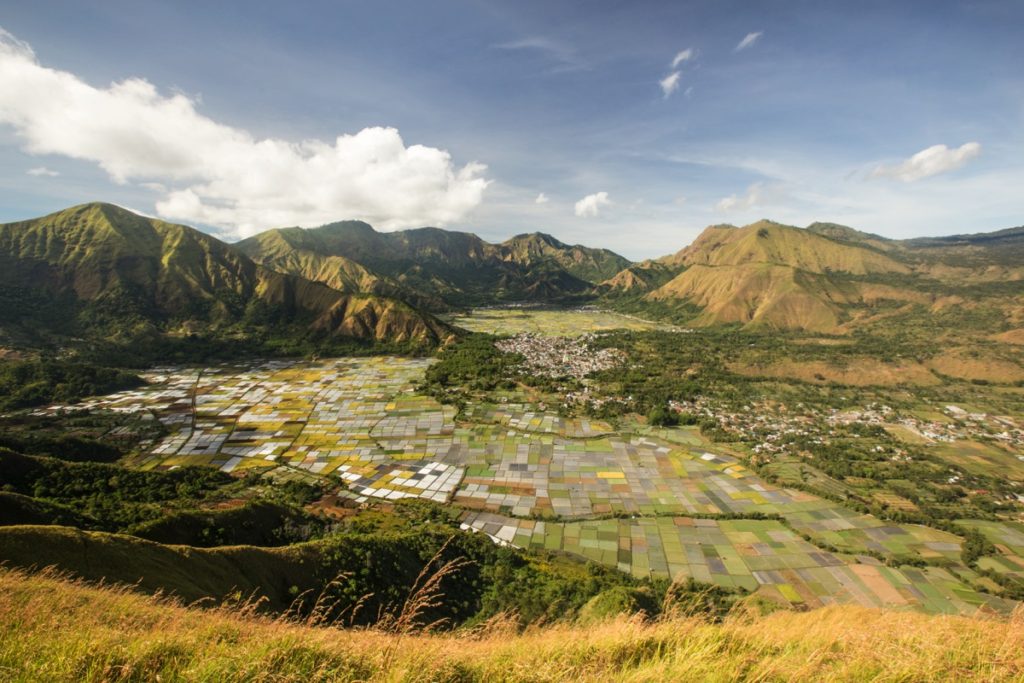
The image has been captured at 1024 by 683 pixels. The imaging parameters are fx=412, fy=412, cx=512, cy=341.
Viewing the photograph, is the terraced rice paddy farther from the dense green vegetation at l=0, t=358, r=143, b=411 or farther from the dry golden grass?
the dry golden grass

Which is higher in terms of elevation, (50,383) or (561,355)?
(50,383)

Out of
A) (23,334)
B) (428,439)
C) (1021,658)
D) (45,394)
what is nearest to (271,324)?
(23,334)

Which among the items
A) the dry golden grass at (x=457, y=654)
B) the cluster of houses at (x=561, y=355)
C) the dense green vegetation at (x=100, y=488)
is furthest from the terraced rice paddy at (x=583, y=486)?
the dry golden grass at (x=457, y=654)

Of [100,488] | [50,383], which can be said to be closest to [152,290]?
[50,383]

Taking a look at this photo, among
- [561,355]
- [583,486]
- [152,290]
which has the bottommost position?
[583,486]

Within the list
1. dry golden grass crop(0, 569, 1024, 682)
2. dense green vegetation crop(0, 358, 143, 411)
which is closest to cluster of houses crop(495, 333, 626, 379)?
dense green vegetation crop(0, 358, 143, 411)

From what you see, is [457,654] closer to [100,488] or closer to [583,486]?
[583,486]
